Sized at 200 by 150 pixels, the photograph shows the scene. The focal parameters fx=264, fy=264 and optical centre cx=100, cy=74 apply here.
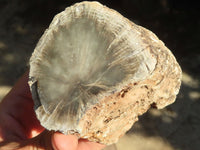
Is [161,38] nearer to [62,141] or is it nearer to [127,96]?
[127,96]

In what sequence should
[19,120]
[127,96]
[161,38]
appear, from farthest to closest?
1. [161,38]
2. [19,120]
3. [127,96]

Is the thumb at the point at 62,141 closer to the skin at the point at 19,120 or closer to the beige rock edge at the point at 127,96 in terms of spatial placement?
the beige rock edge at the point at 127,96

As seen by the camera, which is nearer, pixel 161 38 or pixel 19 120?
pixel 19 120


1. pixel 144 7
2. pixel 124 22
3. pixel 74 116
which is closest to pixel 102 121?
pixel 74 116

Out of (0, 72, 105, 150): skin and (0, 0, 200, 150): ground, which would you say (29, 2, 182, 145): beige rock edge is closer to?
(0, 72, 105, 150): skin

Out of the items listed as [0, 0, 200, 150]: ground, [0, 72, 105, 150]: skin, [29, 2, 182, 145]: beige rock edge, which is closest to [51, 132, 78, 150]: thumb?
[29, 2, 182, 145]: beige rock edge

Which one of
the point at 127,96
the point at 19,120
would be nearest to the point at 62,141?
the point at 127,96
